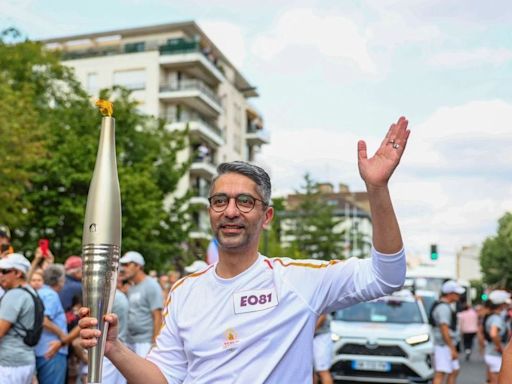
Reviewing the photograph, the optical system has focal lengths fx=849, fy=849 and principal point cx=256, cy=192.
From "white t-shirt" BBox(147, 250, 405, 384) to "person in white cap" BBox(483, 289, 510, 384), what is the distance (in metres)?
7.93

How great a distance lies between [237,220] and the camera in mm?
3229

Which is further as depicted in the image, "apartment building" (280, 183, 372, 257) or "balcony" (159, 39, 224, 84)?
"apartment building" (280, 183, 372, 257)

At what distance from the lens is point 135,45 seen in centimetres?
5688

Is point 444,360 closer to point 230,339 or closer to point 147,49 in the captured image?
point 230,339

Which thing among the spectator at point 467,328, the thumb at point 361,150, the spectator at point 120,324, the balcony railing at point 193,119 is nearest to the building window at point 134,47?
the balcony railing at point 193,119

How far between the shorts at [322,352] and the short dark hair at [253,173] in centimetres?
872

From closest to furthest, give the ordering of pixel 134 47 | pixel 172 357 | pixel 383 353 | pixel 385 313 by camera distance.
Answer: pixel 172 357
pixel 383 353
pixel 385 313
pixel 134 47

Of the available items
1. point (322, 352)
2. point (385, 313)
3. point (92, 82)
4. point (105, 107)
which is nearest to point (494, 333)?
point (322, 352)

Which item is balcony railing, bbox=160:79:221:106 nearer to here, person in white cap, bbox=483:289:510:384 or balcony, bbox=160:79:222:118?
balcony, bbox=160:79:222:118

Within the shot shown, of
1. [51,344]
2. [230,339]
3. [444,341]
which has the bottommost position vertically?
[444,341]

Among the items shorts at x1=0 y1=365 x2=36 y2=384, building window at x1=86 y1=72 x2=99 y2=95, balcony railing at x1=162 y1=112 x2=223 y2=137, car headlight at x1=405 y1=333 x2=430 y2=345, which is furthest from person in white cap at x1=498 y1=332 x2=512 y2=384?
building window at x1=86 y1=72 x2=99 y2=95

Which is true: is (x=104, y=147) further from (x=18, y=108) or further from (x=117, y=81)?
(x=117, y=81)

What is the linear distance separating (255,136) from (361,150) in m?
68.1

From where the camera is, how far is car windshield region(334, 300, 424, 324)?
48.5 feet
